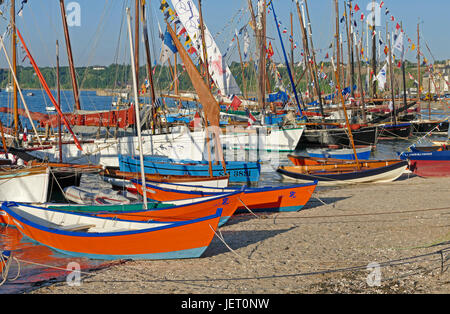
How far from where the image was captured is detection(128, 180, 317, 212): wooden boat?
2006 centimetres

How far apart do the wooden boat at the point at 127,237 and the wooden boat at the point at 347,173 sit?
42.0 ft

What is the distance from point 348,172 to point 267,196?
7.81 metres

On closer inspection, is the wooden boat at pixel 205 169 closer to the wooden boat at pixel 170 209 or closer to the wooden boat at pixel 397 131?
the wooden boat at pixel 170 209

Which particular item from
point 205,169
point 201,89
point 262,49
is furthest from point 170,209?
point 262,49

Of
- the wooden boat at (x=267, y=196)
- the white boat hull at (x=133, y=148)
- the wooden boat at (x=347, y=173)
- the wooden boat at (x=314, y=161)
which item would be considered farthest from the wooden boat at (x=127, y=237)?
the white boat hull at (x=133, y=148)

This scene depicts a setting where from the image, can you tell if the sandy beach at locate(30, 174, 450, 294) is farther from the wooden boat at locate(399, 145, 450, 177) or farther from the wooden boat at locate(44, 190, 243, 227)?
the wooden boat at locate(399, 145, 450, 177)

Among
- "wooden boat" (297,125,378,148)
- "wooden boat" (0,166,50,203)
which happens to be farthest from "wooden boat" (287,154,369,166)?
"wooden boat" (297,125,378,148)

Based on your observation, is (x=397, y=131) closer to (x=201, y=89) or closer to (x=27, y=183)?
(x=201, y=89)

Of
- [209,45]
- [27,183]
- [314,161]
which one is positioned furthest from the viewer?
[209,45]

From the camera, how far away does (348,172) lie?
87.1ft

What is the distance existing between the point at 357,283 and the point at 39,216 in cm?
1010

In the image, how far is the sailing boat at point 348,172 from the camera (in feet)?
86.4

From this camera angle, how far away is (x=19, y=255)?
1619 centimetres
